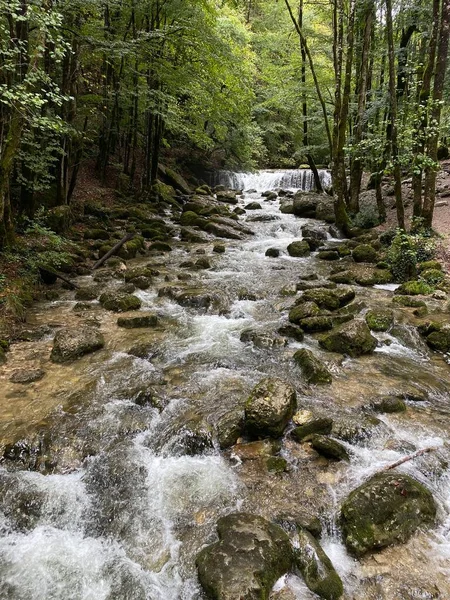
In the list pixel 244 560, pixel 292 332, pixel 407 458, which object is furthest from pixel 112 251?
pixel 244 560

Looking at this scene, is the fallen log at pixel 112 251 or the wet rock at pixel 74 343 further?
the fallen log at pixel 112 251

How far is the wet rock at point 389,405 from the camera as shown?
16.5ft

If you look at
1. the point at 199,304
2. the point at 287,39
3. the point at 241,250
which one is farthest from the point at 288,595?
the point at 287,39

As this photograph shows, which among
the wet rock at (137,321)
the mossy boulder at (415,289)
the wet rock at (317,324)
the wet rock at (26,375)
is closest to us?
the wet rock at (26,375)

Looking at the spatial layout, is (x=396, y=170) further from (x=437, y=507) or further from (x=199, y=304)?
(x=437, y=507)

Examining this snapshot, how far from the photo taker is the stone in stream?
280 centimetres

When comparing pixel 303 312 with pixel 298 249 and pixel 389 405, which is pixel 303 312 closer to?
pixel 389 405

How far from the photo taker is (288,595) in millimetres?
2914

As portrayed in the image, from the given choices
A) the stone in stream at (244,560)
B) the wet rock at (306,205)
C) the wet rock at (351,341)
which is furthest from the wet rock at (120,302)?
the wet rock at (306,205)

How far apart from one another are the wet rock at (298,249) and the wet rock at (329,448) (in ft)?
31.9

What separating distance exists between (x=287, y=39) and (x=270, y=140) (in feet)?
26.2

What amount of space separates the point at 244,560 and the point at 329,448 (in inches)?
65.9

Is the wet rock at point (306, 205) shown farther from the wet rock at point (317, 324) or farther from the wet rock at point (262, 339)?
A: the wet rock at point (262, 339)

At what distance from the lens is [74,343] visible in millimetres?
6363
